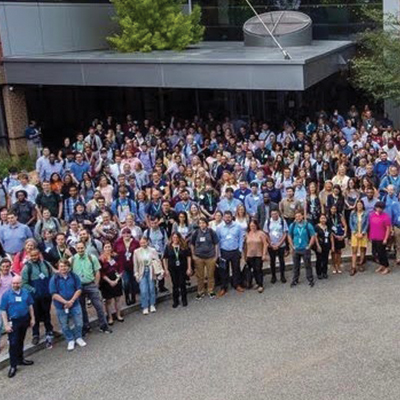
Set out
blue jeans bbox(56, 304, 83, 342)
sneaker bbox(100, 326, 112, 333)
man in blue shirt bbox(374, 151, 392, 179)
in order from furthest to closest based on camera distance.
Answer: man in blue shirt bbox(374, 151, 392, 179)
sneaker bbox(100, 326, 112, 333)
blue jeans bbox(56, 304, 83, 342)

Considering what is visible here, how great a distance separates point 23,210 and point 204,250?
153 inches

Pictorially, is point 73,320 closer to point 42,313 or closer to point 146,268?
point 42,313

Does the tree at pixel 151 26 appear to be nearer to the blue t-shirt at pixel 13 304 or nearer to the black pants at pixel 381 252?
the black pants at pixel 381 252

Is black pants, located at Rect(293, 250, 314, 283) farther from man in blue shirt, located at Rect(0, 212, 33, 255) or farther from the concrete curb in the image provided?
man in blue shirt, located at Rect(0, 212, 33, 255)

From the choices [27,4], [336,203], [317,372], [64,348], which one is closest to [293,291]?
[336,203]

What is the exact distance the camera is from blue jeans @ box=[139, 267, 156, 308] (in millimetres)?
11461

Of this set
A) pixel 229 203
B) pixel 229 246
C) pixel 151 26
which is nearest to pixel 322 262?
pixel 229 246

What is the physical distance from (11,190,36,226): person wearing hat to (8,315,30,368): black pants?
3.86 m

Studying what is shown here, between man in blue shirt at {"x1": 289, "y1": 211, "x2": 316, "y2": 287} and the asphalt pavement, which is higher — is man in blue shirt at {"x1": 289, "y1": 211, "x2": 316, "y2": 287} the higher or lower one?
the higher one

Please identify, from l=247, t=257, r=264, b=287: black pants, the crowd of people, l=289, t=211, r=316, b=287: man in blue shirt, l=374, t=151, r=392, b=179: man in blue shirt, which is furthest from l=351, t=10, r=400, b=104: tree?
l=247, t=257, r=264, b=287: black pants

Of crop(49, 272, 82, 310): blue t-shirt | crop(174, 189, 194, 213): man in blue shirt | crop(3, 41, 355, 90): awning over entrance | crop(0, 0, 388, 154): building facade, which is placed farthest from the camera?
crop(0, 0, 388, 154): building facade

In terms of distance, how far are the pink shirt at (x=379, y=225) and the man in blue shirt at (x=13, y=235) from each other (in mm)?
6078

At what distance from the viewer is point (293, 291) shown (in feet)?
39.5

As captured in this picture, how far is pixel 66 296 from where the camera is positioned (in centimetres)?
1028
